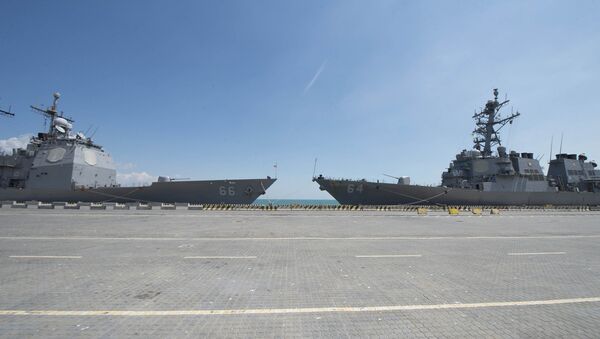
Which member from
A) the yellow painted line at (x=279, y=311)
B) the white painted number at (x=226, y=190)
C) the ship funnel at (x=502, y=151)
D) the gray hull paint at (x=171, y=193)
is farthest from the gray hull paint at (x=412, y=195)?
the yellow painted line at (x=279, y=311)

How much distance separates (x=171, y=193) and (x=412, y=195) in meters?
26.3

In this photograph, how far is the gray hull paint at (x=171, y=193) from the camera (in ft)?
94.2

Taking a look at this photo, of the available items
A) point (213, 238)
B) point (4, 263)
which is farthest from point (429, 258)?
point (4, 263)

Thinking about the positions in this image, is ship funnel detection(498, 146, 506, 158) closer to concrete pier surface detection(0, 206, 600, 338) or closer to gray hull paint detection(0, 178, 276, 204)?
gray hull paint detection(0, 178, 276, 204)

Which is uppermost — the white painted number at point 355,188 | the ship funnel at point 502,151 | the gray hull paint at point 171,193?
the ship funnel at point 502,151

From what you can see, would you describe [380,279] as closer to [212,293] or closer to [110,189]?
[212,293]

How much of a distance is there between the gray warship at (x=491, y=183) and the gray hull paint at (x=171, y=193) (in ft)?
28.6

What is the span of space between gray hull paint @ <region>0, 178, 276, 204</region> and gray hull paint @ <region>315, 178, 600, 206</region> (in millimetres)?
8829

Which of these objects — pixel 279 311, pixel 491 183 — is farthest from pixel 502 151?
pixel 279 311

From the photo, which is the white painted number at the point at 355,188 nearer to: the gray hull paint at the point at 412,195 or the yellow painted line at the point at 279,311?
the gray hull paint at the point at 412,195

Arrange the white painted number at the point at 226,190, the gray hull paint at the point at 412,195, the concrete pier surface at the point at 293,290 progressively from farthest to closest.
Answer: the gray hull paint at the point at 412,195 < the white painted number at the point at 226,190 < the concrete pier surface at the point at 293,290

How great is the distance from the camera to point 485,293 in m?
4.89

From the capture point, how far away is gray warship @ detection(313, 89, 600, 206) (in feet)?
107

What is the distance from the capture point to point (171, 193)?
29109 millimetres
